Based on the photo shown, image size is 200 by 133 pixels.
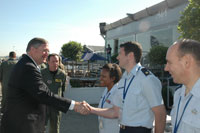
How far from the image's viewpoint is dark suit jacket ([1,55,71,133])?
262 centimetres

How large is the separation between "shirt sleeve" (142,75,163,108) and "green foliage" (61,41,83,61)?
23.1 m

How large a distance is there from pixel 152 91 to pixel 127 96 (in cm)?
31

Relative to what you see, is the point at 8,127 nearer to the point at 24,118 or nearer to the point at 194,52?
the point at 24,118

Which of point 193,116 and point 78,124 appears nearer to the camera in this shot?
point 193,116

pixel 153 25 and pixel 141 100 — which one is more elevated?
pixel 153 25

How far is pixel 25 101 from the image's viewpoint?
106 inches

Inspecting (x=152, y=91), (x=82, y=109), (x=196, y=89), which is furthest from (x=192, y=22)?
(x=196, y=89)

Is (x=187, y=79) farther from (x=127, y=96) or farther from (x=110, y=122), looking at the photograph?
(x=110, y=122)

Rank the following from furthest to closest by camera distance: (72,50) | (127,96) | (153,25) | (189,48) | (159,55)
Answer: (72,50)
(153,25)
(159,55)
(127,96)
(189,48)

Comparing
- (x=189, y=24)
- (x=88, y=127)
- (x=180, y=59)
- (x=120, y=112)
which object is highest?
→ (x=189, y=24)

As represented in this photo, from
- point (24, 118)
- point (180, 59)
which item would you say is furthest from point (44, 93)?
point (180, 59)

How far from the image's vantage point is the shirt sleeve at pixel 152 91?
2.29 meters

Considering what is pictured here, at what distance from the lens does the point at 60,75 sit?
500cm

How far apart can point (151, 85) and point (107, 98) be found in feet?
3.06
